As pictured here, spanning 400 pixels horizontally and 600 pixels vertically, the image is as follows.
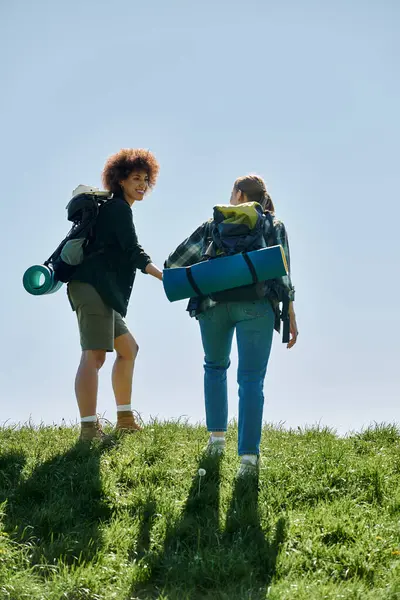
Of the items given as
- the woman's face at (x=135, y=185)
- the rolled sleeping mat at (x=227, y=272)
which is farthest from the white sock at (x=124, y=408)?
the woman's face at (x=135, y=185)

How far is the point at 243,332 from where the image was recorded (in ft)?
21.0

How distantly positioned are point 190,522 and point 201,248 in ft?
7.58

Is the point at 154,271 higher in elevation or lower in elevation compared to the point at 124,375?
higher

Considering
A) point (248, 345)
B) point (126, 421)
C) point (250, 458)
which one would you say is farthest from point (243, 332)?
point (126, 421)

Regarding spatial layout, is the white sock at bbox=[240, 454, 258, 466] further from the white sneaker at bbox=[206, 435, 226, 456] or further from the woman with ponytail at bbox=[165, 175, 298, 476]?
the white sneaker at bbox=[206, 435, 226, 456]

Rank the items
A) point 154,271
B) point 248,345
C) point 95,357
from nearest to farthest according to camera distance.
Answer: point 248,345
point 154,271
point 95,357

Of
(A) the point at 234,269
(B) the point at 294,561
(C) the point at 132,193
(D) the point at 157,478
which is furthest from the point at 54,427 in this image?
(B) the point at 294,561

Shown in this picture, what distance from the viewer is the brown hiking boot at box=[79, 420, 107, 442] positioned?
24.1 feet

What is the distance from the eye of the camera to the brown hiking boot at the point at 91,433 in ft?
24.1

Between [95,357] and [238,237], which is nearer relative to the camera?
[238,237]

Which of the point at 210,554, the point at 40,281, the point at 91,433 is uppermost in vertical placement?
the point at 40,281

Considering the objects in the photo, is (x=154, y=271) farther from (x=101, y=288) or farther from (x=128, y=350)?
(x=128, y=350)

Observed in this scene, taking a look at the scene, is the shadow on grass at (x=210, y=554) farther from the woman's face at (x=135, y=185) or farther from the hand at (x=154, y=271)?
the woman's face at (x=135, y=185)

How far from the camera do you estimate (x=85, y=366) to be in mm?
7352
